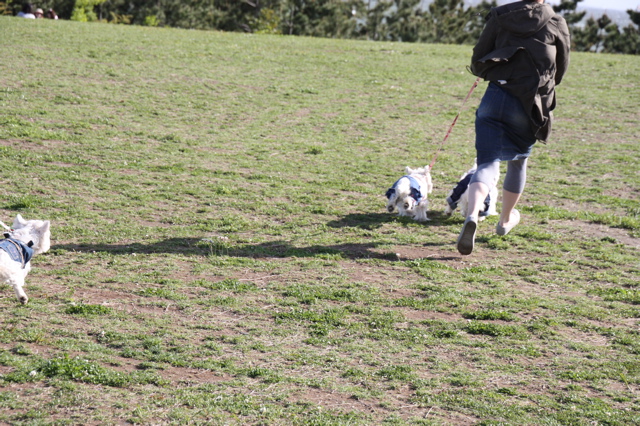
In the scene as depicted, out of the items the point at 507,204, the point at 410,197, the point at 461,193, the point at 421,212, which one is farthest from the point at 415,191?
the point at 507,204

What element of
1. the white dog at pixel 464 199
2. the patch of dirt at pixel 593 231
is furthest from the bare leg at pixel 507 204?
the patch of dirt at pixel 593 231

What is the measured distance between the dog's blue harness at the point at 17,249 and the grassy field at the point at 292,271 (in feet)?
0.86

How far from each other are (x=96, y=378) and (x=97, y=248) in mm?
2357

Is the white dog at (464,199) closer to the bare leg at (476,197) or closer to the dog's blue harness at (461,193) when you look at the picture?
the dog's blue harness at (461,193)

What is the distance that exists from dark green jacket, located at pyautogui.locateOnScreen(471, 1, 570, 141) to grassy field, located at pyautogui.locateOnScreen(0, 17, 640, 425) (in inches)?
63.8

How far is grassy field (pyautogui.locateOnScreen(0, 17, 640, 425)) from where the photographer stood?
12.9 ft

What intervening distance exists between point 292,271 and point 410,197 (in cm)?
196

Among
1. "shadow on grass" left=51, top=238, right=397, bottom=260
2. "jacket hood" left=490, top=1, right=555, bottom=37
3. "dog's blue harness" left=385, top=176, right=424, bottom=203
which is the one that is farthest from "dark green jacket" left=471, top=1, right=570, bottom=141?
"shadow on grass" left=51, top=238, right=397, bottom=260

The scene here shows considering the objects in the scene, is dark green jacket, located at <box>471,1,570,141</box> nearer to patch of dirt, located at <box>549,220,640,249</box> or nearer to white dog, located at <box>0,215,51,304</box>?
patch of dirt, located at <box>549,220,640,249</box>

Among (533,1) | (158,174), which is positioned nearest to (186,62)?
(158,174)

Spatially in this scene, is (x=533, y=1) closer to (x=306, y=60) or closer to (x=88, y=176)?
(x=88, y=176)

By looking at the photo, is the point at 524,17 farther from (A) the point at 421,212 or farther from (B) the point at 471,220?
(A) the point at 421,212

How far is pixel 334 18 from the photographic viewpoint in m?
45.5

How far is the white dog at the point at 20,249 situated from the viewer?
479 centimetres
